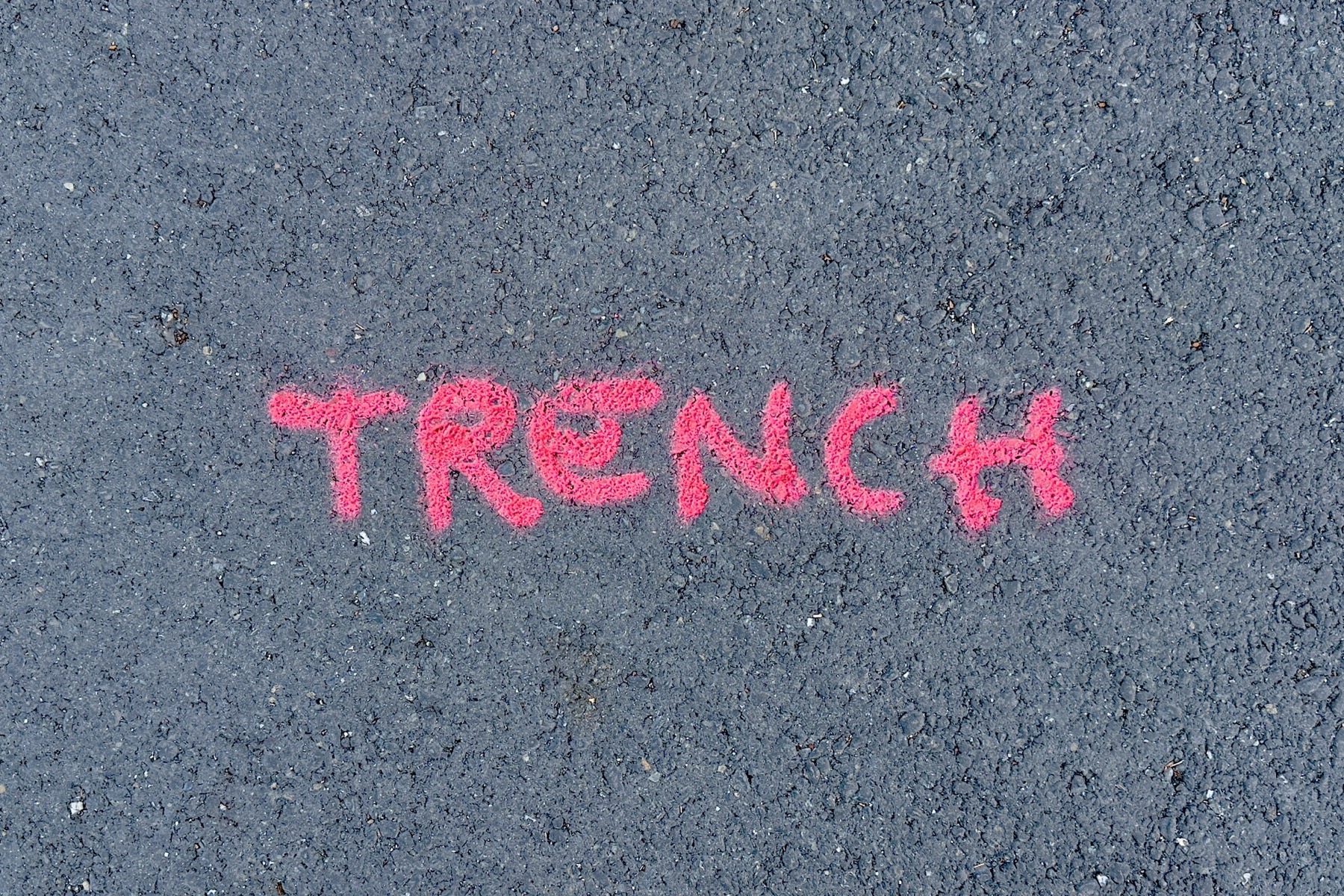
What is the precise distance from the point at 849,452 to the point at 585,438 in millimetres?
719

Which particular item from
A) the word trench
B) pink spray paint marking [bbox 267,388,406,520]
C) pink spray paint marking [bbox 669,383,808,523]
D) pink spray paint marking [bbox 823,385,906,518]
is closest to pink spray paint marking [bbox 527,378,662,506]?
the word trench

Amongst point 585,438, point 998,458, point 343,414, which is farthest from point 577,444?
point 998,458

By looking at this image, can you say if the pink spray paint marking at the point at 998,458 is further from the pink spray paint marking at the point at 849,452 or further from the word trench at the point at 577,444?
the pink spray paint marking at the point at 849,452

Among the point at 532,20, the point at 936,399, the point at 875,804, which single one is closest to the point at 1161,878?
the point at 875,804

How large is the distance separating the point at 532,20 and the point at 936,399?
150 cm

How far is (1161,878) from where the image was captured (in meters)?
2.01

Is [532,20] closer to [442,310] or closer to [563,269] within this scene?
[563,269]

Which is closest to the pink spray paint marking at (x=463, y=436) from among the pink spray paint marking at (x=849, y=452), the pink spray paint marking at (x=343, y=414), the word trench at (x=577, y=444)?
the word trench at (x=577, y=444)

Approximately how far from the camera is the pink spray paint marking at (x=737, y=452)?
6.70 ft

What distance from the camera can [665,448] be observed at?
2.05 m

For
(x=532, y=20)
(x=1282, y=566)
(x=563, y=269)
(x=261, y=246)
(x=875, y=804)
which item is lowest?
(x=875, y=804)

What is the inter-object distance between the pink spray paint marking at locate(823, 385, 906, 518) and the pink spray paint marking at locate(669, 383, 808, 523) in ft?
0.32

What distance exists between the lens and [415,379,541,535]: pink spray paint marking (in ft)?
6.74

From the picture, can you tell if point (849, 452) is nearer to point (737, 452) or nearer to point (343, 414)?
point (737, 452)
